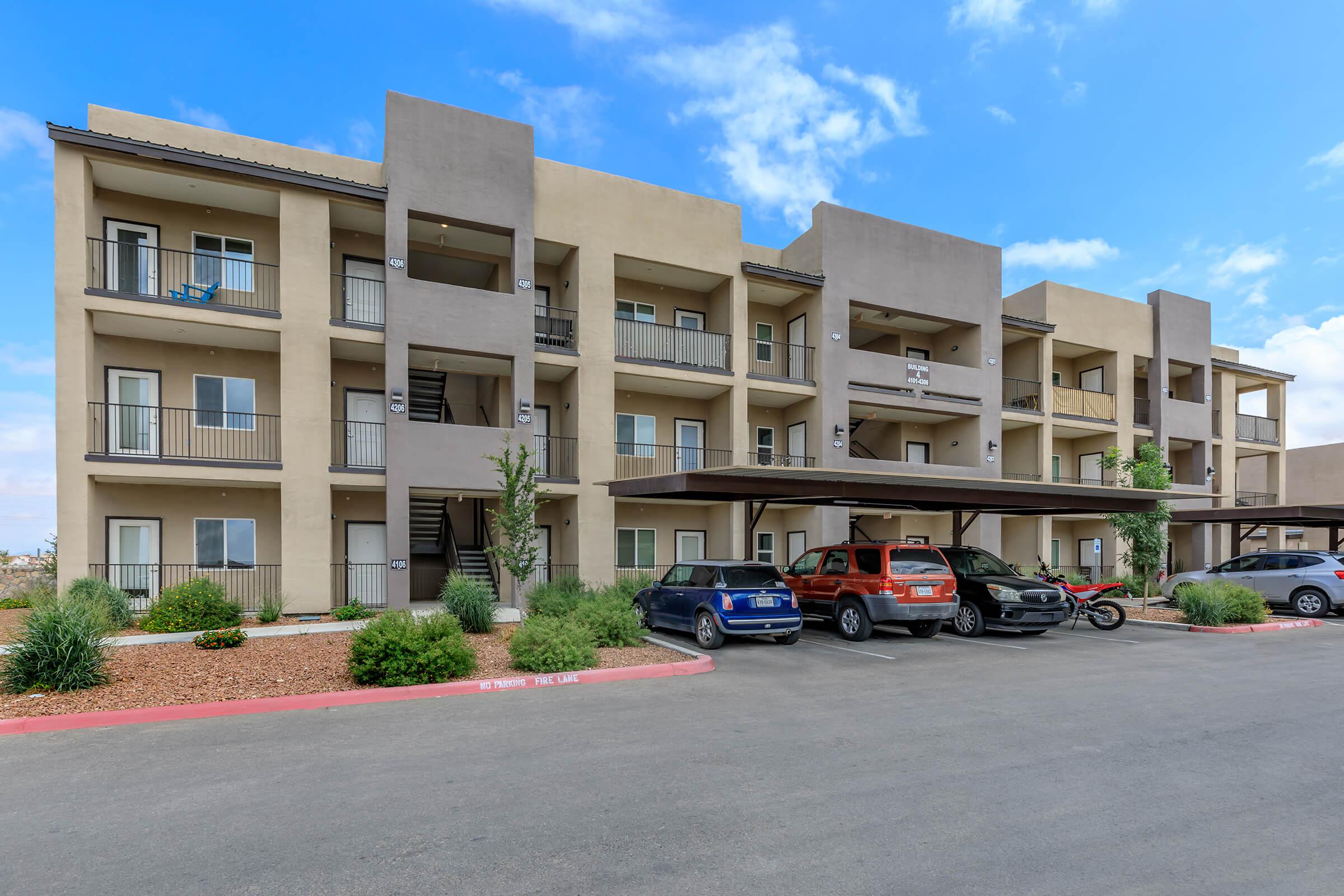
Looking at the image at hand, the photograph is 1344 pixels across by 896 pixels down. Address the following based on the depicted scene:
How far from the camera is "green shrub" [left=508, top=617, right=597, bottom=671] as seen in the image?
426 inches

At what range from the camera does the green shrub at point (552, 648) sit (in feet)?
35.5

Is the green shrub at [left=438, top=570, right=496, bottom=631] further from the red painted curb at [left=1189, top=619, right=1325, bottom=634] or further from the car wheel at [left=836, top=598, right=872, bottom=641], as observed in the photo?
the red painted curb at [left=1189, top=619, right=1325, bottom=634]

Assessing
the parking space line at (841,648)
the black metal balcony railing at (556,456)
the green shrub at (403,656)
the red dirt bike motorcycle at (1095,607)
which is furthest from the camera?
the black metal balcony railing at (556,456)

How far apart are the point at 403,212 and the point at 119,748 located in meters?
14.2

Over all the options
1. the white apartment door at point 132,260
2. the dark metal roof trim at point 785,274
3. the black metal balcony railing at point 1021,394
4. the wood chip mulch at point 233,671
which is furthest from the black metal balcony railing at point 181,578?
the black metal balcony railing at point 1021,394

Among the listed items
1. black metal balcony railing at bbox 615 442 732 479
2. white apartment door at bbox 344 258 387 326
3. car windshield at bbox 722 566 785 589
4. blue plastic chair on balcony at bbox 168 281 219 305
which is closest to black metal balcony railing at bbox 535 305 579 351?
black metal balcony railing at bbox 615 442 732 479

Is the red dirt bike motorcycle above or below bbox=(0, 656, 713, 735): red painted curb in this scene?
below

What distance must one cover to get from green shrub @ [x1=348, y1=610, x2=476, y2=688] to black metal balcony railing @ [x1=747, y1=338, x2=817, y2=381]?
14.5 metres

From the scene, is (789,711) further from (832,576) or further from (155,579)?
(155,579)

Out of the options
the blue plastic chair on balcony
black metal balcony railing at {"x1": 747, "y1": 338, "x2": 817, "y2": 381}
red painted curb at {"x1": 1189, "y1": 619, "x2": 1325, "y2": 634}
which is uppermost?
the blue plastic chair on balcony

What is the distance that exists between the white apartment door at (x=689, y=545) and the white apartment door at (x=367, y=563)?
8.55m

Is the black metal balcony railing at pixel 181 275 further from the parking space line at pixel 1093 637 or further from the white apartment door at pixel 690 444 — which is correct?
the parking space line at pixel 1093 637

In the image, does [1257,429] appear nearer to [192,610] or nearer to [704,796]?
[704,796]

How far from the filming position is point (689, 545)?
24.0 m
